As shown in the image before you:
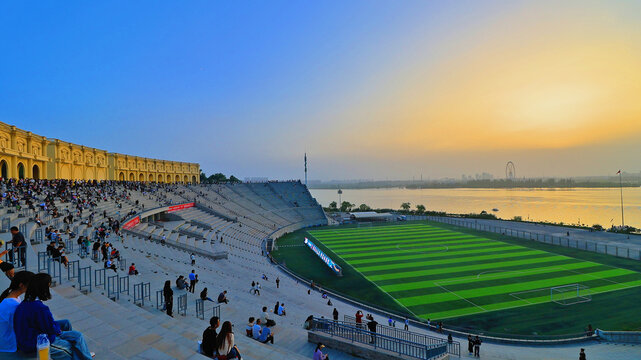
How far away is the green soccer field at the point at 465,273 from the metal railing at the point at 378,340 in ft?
33.2

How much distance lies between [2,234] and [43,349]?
14.1 m

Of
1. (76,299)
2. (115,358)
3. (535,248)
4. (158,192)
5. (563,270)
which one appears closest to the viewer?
(115,358)

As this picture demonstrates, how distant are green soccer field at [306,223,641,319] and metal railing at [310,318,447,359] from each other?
398 inches

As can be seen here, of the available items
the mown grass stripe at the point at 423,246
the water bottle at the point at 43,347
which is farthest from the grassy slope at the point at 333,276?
the water bottle at the point at 43,347

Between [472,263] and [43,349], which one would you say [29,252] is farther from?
[472,263]

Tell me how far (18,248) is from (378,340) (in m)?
12.1

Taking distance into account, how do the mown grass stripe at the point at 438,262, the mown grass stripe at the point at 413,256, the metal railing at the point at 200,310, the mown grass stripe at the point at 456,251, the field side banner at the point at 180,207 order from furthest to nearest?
the field side banner at the point at 180,207, the mown grass stripe at the point at 456,251, the mown grass stripe at the point at 413,256, the mown grass stripe at the point at 438,262, the metal railing at the point at 200,310

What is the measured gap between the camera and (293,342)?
12.1m

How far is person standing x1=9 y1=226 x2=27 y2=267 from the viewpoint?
928cm

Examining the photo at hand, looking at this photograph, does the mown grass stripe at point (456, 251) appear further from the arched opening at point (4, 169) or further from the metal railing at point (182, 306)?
the arched opening at point (4, 169)

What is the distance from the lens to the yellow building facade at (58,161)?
33.8 meters

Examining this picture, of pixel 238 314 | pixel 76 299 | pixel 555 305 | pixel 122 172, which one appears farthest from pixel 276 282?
pixel 122 172

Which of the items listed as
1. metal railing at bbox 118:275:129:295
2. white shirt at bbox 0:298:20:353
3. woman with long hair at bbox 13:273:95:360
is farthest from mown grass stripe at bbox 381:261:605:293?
white shirt at bbox 0:298:20:353

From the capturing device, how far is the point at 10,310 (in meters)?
4.23
